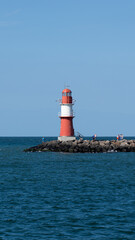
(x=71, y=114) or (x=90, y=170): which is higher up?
(x=71, y=114)

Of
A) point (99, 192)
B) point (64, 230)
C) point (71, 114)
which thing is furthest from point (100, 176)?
point (71, 114)

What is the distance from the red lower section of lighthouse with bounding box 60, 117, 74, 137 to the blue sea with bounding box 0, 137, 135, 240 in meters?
19.9

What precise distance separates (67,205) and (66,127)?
112 ft

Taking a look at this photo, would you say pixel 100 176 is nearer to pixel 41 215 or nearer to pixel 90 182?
pixel 90 182

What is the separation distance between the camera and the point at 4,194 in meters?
23.4

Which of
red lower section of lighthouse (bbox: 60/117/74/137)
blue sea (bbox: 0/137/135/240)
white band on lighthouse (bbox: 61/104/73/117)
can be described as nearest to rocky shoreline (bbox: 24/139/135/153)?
red lower section of lighthouse (bbox: 60/117/74/137)

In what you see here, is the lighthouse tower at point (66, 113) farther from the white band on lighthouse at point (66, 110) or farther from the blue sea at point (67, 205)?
the blue sea at point (67, 205)

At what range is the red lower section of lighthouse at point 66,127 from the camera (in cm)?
5388

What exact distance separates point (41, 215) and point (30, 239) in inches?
136

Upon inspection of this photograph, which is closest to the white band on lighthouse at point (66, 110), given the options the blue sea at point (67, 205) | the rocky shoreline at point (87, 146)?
the rocky shoreline at point (87, 146)

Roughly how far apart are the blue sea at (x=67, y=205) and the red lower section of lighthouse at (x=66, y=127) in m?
19.9

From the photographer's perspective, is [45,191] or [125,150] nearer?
[45,191]

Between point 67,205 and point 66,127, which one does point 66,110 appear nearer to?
point 66,127

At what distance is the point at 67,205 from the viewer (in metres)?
20.1
